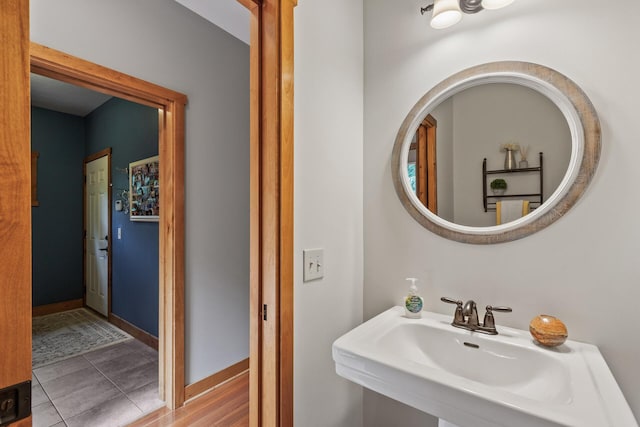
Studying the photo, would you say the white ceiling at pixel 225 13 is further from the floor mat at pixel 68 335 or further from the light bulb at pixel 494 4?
the floor mat at pixel 68 335

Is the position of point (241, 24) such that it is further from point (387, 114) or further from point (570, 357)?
point (570, 357)

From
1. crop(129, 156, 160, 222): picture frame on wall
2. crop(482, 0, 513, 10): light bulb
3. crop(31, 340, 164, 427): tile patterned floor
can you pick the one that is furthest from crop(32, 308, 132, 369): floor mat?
crop(482, 0, 513, 10): light bulb

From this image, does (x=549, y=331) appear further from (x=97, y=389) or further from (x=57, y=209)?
(x=57, y=209)

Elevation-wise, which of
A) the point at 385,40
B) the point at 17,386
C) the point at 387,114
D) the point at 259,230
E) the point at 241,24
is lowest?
the point at 17,386

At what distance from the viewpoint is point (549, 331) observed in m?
0.94

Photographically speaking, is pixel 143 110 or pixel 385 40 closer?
pixel 385 40

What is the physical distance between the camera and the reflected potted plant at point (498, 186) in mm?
1146

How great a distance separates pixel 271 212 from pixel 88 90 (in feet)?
11.6

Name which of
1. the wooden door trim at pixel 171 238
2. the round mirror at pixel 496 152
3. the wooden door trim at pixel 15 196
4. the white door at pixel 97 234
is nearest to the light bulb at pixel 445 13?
the round mirror at pixel 496 152

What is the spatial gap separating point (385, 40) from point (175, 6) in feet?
5.08

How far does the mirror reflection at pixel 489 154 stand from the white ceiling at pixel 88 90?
107cm

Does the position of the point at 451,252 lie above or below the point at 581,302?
above

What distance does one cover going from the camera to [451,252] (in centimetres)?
123

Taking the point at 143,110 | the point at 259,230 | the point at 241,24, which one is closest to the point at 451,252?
the point at 259,230
